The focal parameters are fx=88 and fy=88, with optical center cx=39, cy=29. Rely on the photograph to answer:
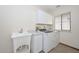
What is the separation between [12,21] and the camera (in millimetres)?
1311

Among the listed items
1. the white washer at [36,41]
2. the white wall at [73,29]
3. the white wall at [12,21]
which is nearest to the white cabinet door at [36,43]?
the white washer at [36,41]

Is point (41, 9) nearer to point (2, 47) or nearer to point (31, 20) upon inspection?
point (31, 20)

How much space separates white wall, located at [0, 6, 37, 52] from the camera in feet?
4.13

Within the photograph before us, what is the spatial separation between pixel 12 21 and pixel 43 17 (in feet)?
1.58

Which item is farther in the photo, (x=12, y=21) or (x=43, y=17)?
(x=43, y=17)

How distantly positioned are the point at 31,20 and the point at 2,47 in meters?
0.58

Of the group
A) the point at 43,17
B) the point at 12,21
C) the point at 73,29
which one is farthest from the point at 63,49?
the point at 12,21

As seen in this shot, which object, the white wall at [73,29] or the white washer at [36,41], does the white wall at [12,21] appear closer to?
the white washer at [36,41]

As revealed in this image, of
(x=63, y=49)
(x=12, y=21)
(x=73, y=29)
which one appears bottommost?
(x=63, y=49)

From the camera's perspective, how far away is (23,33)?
1346 mm

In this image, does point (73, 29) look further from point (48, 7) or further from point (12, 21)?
point (12, 21)

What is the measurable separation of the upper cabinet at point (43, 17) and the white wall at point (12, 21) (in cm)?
8

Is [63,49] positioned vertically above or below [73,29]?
below

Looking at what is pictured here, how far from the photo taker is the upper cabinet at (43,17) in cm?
140
